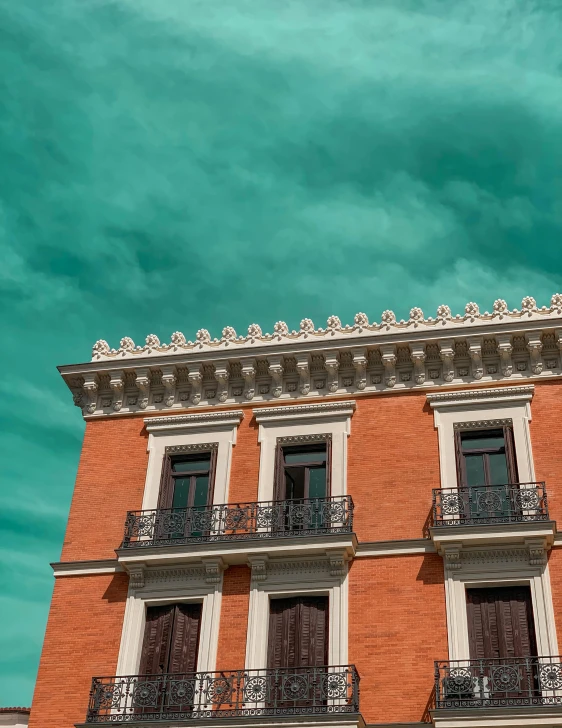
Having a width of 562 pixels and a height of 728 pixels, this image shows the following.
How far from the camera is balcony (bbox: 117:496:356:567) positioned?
781 inches

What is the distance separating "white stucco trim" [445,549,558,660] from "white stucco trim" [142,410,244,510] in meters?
5.52

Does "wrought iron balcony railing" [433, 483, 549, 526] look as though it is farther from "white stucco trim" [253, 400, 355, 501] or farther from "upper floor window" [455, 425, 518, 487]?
"white stucco trim" [253, 400, 355, 501]

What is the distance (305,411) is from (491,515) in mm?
4717

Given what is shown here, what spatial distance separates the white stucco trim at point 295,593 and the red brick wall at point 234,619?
146mm

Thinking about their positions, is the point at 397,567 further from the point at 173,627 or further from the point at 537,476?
the point at 173,627

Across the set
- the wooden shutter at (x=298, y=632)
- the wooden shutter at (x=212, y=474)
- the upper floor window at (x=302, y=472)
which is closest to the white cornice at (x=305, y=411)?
the upper floor window at (x=302, y=472)

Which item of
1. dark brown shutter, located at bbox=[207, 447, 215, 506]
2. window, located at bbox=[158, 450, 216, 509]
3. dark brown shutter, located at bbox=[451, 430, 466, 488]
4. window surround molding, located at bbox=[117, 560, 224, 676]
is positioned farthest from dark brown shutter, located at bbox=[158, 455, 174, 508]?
dark brown shutter, located at bbox=[451, 430, 466, 488]

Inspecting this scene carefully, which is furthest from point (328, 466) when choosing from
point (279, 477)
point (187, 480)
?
point (187, 480)

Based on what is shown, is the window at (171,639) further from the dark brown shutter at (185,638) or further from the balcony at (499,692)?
the balcony at (499,692)

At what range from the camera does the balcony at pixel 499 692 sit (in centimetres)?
1705

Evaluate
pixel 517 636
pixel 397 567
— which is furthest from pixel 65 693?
pixel 517 636

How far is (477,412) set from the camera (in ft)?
69.9

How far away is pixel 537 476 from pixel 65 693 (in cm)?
1034

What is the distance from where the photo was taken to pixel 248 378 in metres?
22.6
